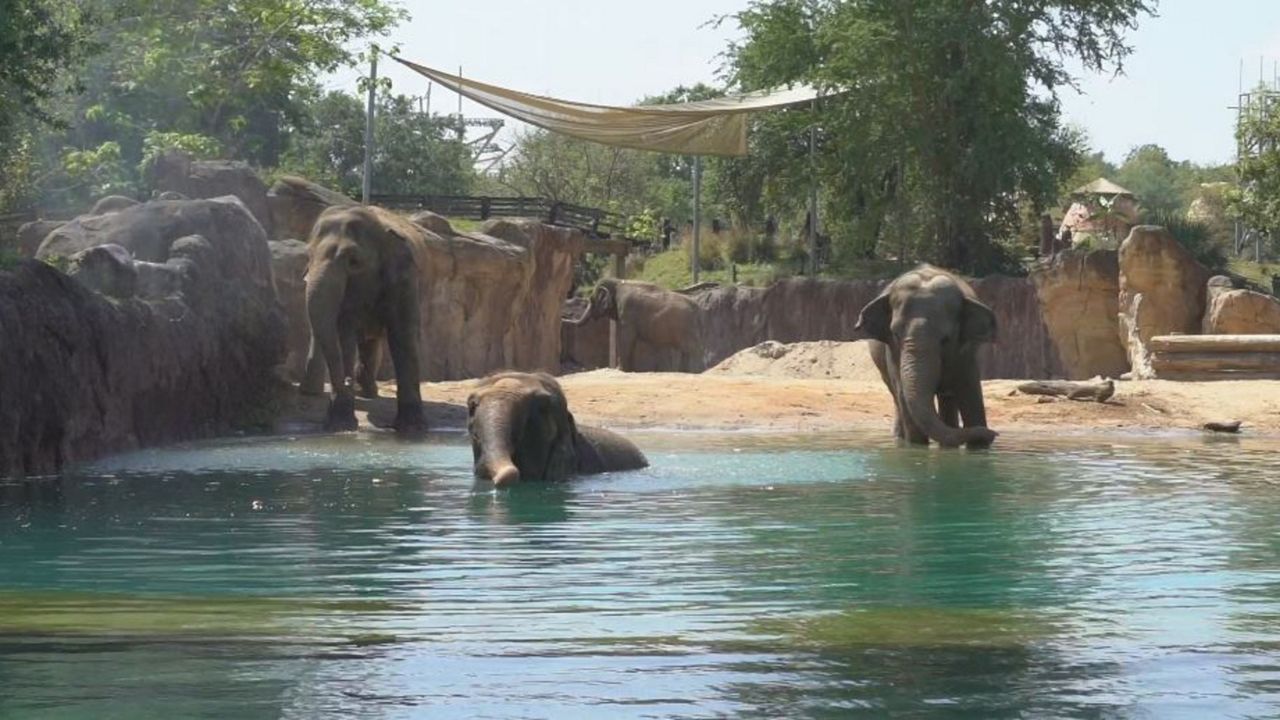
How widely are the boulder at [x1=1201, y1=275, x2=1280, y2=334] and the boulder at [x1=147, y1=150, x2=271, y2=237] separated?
1533 centimetres

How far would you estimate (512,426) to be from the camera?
14.5 metres

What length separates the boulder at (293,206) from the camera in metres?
30.4

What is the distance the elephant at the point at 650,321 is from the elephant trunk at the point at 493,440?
1010 inches

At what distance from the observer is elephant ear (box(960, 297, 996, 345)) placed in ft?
65.9

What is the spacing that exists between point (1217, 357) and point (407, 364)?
41.3ft

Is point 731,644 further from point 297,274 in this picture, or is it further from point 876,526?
point 297,274

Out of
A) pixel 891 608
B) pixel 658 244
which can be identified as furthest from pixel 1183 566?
pixel 658 244

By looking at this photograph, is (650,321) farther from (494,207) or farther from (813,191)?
(813,191)

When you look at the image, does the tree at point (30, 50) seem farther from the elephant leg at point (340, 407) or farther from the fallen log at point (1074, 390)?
the fallen log at point (1074, 390)

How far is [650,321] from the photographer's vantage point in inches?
1596

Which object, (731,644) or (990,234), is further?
(990,234)

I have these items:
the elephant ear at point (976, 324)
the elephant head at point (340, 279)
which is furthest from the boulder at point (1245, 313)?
the elephant head at point (340, 279)

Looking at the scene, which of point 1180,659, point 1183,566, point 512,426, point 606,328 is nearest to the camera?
point 1180,659

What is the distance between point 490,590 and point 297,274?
→ 16.9 meters
